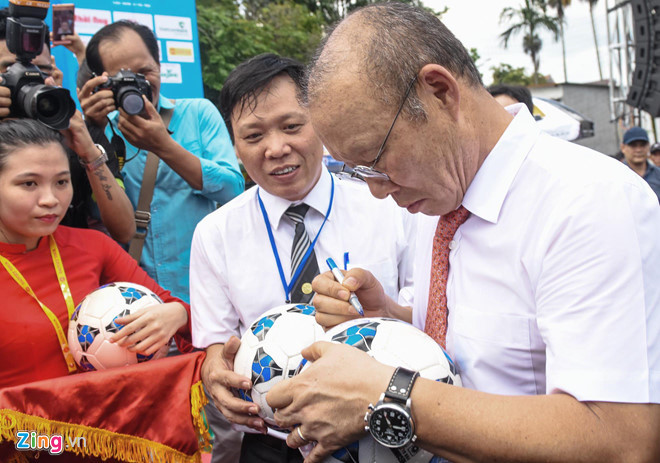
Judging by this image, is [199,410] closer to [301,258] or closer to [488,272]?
[301,258]

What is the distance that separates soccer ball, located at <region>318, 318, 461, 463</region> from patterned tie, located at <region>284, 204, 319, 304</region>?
575 mm

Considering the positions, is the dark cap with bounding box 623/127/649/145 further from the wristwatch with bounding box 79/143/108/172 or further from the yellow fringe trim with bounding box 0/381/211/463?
the yellow fringe trim with bounding box 0/381/211/463

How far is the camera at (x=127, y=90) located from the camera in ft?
9.57

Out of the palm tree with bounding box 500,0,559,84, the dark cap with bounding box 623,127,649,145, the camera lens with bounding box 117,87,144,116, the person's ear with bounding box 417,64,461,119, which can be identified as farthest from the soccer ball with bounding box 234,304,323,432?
the palm tree with bounding box 500,0,559,84

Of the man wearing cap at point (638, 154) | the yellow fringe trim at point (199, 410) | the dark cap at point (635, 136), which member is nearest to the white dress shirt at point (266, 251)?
the yellow fringe trim at point (199, 410)

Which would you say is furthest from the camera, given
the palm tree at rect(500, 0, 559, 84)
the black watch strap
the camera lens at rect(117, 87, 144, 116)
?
the palm tree at rect(500, 0, 559, 84)

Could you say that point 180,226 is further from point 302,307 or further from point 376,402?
point 376,402

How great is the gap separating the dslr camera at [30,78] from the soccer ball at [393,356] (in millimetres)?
1746

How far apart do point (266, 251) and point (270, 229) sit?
0.32ft

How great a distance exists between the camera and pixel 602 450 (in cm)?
122

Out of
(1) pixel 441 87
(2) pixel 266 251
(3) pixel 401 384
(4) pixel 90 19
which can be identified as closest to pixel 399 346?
(3) pixel 401 384

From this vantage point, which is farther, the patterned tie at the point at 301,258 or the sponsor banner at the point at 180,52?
the sponsor banner at the point at 180,52

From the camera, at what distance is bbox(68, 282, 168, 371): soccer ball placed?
221 centimetres

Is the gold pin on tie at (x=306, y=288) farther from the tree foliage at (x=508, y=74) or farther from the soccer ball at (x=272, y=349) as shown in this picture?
the tree foliage at (x=508, y=74)
